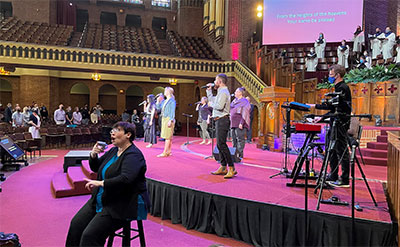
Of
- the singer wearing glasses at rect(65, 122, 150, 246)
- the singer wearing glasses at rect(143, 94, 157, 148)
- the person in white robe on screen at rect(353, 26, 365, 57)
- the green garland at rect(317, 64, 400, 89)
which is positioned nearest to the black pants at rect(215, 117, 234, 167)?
Answer: the singer wearing glasses at rect(65, 122, 150, 246)

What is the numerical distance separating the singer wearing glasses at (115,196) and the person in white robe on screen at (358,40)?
13.1 meters

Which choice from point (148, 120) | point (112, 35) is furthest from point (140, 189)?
point (112, 35)

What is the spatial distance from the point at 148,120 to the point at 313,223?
6.06 m

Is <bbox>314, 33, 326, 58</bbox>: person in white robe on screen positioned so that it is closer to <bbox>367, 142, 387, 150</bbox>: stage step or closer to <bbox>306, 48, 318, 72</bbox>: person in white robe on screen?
<bbox>306, 48, 318, 72</bbox>: person in white robe on screen

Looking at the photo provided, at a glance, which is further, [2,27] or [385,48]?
[2,27]

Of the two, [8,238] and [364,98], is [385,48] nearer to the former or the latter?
[364,98]

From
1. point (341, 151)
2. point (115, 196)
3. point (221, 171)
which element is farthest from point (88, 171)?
point (341, 151)

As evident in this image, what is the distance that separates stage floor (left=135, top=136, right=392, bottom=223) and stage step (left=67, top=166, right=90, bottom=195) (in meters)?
1.37

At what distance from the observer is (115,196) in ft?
8.63

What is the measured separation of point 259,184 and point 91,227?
2.58m

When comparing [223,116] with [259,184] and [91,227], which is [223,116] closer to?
[259,184]

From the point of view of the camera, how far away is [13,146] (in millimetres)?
7969

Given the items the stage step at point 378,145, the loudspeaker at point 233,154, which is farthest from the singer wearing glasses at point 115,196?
the stage step at point 378,145

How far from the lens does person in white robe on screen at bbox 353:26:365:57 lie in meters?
13.0
